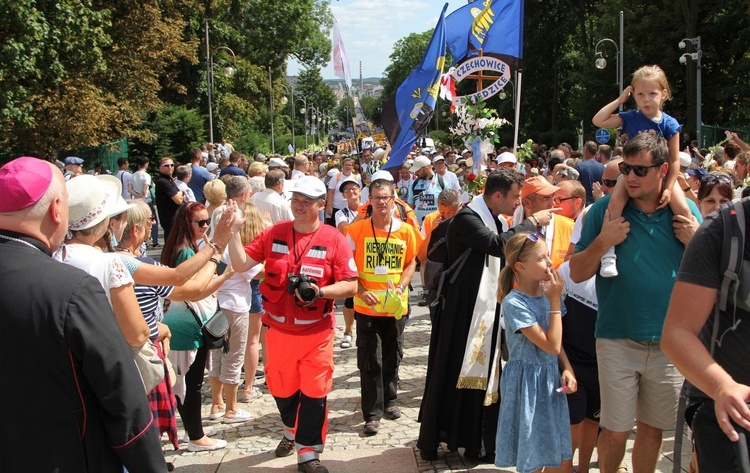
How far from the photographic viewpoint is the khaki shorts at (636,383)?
3.96 metres

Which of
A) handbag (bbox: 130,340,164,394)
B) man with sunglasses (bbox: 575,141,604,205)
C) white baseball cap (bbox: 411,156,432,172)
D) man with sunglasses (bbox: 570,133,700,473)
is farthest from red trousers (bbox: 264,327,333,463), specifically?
white baseball cap (bbox: 411,156,432,172)

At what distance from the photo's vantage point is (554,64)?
48781 millimetres

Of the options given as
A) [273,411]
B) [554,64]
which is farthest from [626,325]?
[554,64]

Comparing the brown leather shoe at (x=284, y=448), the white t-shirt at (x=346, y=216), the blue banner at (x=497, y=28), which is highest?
the blue banner at (x=497, y=28)

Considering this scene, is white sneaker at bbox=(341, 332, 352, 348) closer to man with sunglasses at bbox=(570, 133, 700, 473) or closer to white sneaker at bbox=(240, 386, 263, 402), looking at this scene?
white sneaker at bbox=(240, 386, 263, 402)

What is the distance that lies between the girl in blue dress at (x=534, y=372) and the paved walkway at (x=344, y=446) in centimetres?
95

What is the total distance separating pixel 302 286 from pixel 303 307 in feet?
0.89

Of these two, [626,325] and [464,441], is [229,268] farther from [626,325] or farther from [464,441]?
[626,325]

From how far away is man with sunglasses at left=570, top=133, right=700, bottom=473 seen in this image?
12.9 ft

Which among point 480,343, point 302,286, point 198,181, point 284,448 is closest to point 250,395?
point 284,448

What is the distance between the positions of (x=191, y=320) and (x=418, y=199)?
6453 mm

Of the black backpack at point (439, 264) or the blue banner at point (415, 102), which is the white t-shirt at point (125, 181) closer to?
the blue banner at point (415, 102)

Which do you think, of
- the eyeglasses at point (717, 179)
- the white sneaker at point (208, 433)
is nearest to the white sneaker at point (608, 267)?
the eyeglasses at point (717, 179)

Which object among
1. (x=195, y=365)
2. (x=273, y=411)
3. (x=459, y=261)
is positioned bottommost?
(x=273, y=411)
